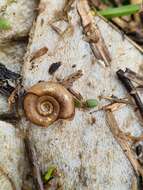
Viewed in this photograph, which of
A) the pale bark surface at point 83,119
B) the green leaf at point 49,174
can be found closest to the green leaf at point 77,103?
the pale bark surface at point 83,119

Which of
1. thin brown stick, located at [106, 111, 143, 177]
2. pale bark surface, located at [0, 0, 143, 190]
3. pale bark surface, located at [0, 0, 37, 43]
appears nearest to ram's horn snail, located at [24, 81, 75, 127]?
pale bark surface, located at [0, 0, 143, 190]

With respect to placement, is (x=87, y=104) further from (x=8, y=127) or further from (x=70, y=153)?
(x=8, y=127)

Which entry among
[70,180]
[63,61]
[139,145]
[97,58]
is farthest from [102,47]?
[70,180]

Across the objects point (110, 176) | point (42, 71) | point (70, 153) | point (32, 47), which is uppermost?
point (32, 47)

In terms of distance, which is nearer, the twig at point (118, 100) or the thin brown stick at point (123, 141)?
the thin brown stick at point (123, 141)

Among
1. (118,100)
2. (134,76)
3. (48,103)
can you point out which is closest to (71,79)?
(48,103)

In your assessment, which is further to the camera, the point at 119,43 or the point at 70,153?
the point at 119,43

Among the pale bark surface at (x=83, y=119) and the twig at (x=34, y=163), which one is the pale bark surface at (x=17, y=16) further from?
the twig at (x=34, y=163)

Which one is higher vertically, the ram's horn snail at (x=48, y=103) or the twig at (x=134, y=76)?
the twig at (x=134, y=76)
